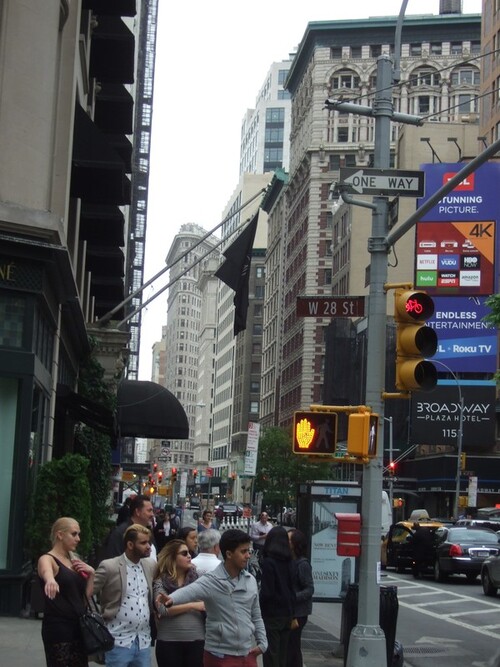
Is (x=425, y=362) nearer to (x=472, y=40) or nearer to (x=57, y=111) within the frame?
(x=57, y=111)

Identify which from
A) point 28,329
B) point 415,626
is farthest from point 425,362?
point 415,626

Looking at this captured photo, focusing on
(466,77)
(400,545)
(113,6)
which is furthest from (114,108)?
(466,77)

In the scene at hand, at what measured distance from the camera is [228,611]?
324 inches

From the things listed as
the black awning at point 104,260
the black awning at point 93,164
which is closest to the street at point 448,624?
the black awning at point 93,164

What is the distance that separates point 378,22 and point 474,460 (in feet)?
177

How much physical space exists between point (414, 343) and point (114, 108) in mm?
18166

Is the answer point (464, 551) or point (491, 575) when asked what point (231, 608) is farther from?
point (464, 551)

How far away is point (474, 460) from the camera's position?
81.2m

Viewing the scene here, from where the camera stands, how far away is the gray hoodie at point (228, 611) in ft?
26.8

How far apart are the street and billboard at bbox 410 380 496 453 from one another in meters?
51.6

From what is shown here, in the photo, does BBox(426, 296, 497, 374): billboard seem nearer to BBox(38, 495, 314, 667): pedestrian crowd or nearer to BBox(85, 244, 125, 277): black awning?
BBox(85, 244, 125, 277): black awning

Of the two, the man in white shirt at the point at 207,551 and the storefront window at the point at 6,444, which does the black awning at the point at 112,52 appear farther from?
the man in white shirt at the point at 207,551

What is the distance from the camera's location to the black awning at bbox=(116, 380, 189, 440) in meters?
28.6

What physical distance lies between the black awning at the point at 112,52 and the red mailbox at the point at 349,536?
48.8 ft
